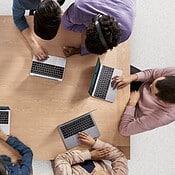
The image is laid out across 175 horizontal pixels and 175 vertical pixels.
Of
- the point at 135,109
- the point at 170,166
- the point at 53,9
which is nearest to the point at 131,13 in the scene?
the point at 53,9

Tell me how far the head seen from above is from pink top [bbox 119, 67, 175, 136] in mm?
45

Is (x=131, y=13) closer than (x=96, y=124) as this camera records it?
Yes

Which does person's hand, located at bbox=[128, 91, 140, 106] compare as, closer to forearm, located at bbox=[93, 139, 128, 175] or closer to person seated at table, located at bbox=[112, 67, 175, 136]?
person seated at table, located at bbox=[112, 67, 175, 136]

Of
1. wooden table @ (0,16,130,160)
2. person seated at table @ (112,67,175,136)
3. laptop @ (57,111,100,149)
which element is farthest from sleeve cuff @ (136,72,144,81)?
laptop @ (57,111,100,149)

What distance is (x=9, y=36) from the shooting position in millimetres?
1705

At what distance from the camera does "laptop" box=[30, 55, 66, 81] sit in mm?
1705

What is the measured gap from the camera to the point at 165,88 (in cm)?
160

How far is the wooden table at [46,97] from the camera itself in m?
1.70

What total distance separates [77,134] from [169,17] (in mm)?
1042

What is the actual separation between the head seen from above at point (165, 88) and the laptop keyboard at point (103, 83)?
22 centimetres

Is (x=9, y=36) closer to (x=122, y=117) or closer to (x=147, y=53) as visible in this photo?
(x=122, y=117)

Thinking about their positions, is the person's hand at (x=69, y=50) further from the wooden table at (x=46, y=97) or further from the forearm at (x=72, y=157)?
the forearm at (x=72, y=157)

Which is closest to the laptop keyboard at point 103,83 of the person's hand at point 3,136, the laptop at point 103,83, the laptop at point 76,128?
the laptop at point 103,83

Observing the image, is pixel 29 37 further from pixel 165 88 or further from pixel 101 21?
pixel 165 88
